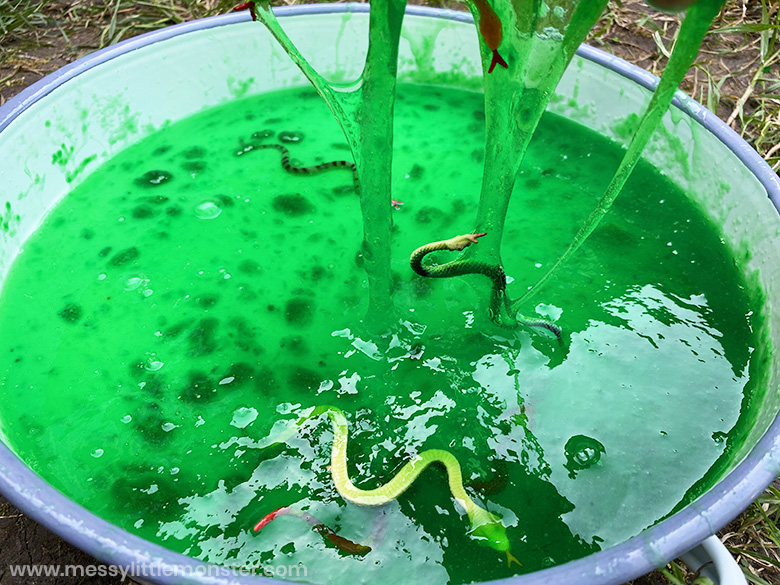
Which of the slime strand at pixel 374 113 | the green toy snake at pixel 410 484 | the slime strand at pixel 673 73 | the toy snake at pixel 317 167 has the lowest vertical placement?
the green toy snake at pixel 410 484

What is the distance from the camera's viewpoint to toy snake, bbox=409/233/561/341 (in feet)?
3.24

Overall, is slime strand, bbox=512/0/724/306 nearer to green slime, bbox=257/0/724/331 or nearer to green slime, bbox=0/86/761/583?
green slime, bbox=257/0/724/331

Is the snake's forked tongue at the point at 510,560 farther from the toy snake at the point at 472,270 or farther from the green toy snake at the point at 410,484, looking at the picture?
the toy snake at the point at 472,270

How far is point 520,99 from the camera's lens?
3.26ft

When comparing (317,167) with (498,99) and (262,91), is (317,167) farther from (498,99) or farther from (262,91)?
(498,99)

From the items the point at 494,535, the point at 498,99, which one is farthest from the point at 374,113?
the point at 494,535

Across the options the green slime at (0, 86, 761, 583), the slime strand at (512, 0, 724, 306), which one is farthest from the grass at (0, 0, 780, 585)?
the slime strand at (512, 0, 724, 306)

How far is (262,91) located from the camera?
1.71m

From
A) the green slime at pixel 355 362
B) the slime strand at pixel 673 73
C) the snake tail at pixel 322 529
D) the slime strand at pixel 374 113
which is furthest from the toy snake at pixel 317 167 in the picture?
the snake tail at pixel 322 529

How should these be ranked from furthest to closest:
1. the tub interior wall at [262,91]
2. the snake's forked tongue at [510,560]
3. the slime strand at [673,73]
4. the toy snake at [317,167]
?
the toy snake at [317,167] < the tub interior wall at [262,91] < the snake's forked tongue at [510,560] < the slime strand at [673,73]

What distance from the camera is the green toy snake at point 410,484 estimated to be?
927 millimetres

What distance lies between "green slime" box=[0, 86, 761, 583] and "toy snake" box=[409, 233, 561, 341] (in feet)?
0.10

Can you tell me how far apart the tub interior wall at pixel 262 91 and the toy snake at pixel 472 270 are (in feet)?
1.24

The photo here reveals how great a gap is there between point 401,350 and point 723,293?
60cm
